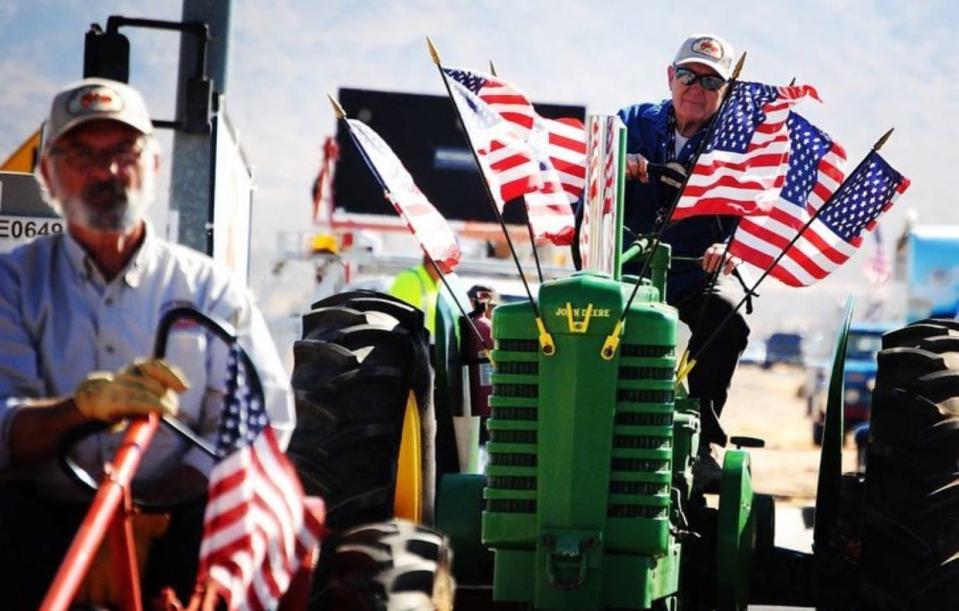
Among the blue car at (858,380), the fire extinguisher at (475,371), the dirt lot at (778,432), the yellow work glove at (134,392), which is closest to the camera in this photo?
the yellow work glove at (134,392)

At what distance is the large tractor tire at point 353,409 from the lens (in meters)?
8.28

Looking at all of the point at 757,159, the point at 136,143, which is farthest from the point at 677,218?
the point at 136,143

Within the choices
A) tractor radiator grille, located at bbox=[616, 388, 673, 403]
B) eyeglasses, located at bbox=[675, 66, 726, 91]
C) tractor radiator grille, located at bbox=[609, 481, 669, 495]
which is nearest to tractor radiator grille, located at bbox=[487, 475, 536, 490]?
tractor radiator grille, located at bbox=[609, 481, 669, 495]

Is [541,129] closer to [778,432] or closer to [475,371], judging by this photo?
[475,371]

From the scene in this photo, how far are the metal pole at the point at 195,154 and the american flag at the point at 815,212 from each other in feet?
10.9

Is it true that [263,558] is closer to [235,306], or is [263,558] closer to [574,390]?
[235,306]

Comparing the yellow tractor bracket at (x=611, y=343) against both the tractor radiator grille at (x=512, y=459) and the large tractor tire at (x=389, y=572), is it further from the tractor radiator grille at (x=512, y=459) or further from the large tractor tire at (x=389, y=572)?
the large tractor tire at (x=389, y=572)

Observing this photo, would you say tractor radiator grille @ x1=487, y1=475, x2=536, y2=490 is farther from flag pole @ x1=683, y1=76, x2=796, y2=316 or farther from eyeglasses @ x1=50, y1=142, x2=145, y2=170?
eyeglasses @ x1=50, y1=142, x2=145, y2=170

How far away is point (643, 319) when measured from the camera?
7645 mm

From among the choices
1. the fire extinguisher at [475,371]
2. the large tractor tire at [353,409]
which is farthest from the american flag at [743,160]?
the large tractor tire at [353,409]

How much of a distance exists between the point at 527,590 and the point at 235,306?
2071 mm

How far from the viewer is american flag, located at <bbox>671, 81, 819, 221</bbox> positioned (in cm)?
922

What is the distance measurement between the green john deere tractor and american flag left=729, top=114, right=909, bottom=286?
0.28m

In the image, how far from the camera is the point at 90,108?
5.68 metres
